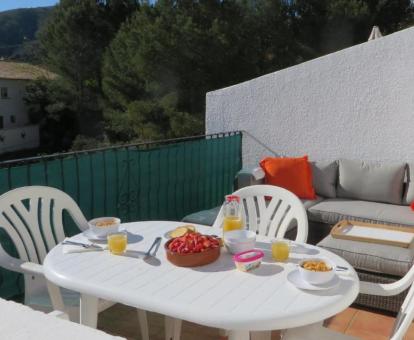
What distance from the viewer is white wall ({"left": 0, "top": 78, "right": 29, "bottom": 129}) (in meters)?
26.8

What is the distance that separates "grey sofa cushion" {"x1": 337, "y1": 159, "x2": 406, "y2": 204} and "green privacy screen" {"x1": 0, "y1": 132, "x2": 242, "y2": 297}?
1319mm

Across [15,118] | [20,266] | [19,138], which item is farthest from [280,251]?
[15,118]

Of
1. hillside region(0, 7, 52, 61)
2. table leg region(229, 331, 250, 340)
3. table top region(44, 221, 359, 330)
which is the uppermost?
hillside region(0, 7, 52, 61)

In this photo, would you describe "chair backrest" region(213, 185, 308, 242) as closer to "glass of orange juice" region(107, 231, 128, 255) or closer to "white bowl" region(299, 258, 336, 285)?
"glass of orange juice" region(107, 231, 128, 255)

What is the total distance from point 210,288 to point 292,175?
2827mm

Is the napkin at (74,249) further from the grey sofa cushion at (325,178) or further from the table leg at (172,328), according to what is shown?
the grey sofa cushion at (325,178)

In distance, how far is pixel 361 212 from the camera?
3721mm

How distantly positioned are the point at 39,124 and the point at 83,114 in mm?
7142

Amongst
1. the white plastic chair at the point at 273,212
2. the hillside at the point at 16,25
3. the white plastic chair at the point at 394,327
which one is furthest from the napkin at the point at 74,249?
the hillside at the point at 16,25

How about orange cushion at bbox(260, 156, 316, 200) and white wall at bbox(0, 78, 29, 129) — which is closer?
orange cushion at bbox(260, 156, 316, 200)

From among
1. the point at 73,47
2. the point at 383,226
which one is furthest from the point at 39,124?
the point at 383,226

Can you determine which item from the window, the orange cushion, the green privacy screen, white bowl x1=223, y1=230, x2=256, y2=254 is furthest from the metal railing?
the window

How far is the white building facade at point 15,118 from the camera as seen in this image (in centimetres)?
2662

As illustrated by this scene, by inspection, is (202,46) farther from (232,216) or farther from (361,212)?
(232,216)
